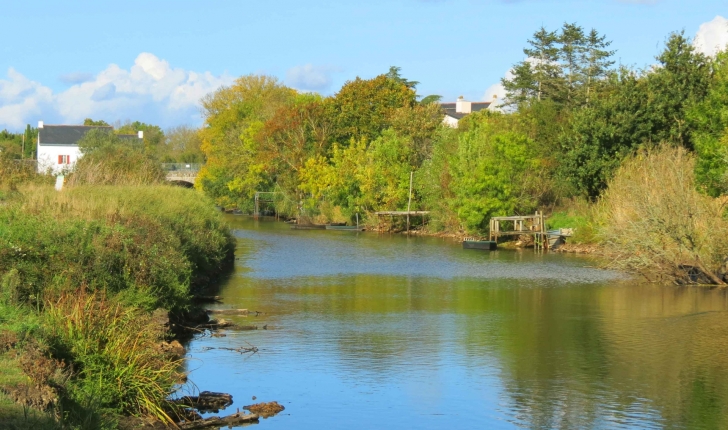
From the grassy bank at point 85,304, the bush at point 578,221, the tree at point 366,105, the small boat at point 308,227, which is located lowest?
the grassy bank at point 85,304

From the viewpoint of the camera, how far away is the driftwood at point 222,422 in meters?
12.7

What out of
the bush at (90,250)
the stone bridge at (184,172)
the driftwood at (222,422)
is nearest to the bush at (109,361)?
the driftwood at (222,422)

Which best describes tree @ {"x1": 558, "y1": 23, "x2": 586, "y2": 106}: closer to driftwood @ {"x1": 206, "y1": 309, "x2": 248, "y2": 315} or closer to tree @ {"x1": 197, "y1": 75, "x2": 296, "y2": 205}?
tree @ {"x1": 197, "y1": 75, "x2": 296, "y2": 205}

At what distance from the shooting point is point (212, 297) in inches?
1017

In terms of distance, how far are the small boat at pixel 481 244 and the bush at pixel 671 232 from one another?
13720mm

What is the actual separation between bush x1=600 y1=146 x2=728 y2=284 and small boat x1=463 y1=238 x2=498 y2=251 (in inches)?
540

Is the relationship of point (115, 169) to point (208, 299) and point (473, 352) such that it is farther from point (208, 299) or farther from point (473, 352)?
point (473, 352)

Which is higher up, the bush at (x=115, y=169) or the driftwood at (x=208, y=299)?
the bush at (x=115, y=169)

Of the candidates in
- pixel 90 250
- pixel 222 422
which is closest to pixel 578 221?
pixel 90 250

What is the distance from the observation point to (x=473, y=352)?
1912 cm

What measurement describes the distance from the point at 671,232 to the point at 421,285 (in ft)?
27.2

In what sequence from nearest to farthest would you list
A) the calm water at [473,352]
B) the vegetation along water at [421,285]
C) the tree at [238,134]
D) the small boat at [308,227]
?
the vegetation along water at [421,285], the calm water at [473,352], the small boat at [308,227], the tree at [238,134]

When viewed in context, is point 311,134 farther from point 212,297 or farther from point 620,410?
point 620,410

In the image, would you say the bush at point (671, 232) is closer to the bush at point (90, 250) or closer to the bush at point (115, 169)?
the bush at point (90, 250)
